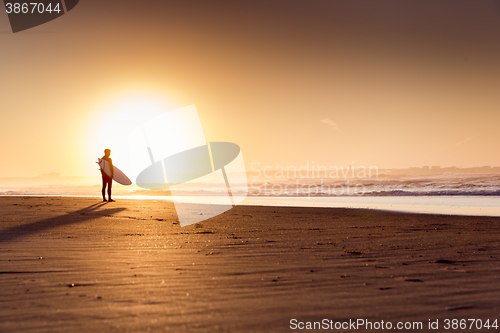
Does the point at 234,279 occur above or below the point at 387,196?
above

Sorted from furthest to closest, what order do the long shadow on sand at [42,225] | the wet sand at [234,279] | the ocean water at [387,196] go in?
the ocean water at [387,196]
the long shadow on sand at [42,225]
the wet sand at [234,279]

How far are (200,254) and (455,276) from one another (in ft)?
8.55

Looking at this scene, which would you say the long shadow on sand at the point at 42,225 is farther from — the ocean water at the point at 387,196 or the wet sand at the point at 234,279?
the ocean water at the point at 387,196

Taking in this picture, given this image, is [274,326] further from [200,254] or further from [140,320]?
[200,254]

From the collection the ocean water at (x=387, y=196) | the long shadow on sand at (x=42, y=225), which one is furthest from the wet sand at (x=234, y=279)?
the ocean water at (x=387, y=196)

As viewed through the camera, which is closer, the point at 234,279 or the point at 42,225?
the point at 234,279

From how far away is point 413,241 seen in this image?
16.3ft

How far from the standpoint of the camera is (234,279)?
300 cm

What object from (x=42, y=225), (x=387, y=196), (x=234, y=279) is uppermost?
(x=42, y=225)

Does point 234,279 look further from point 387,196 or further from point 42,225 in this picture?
point 387,196

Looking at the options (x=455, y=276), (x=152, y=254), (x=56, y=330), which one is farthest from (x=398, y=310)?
(x=152, y=254)

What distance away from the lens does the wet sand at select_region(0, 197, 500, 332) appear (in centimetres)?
218

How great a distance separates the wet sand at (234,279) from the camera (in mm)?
2182

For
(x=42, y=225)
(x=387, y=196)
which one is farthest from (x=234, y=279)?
(x=387, y=196)
